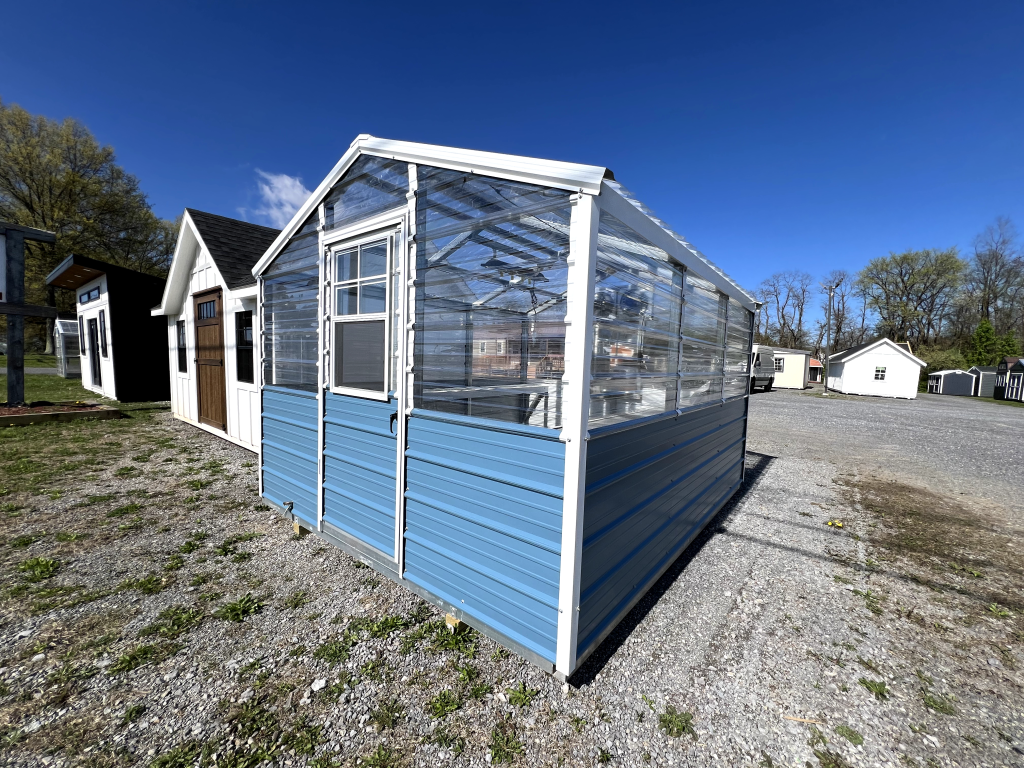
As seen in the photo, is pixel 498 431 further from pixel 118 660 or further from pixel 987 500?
pixel 987 500

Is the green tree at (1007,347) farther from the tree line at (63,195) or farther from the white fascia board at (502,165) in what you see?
the tree line at (63,195)

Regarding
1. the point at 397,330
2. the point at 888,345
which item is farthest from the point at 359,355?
the point at 888,345

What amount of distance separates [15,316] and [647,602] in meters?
13.0

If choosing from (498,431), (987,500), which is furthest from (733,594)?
(987,500)

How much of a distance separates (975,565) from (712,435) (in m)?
2.35

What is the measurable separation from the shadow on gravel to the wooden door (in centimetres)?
741

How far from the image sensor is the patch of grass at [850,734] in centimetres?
187

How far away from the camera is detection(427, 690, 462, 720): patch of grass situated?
1.93 meters

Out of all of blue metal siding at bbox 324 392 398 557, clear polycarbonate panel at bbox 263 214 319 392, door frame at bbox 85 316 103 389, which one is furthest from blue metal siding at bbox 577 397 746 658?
door frame at bbox 85 316 103 389

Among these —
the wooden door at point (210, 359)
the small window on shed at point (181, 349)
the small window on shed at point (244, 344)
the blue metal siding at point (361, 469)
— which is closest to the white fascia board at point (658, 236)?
the blue metal siding at point (361, 469)

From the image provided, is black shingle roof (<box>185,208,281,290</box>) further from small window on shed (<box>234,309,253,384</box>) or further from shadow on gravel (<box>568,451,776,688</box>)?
shadow on gravel (<box>568,451,776,688</box>)

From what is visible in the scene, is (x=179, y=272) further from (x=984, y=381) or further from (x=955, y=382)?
(x=984, y=381)

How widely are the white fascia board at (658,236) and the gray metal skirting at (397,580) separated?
89.9 inches

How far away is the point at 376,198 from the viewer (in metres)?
2.90
